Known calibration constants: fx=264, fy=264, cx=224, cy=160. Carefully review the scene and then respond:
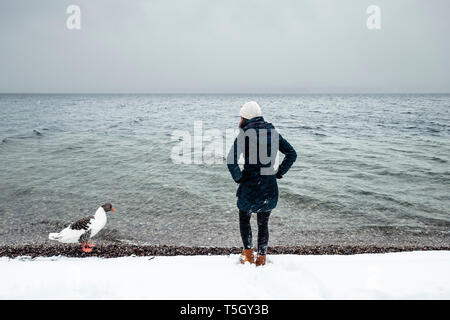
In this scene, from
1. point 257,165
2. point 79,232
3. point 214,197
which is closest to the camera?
point 257,165

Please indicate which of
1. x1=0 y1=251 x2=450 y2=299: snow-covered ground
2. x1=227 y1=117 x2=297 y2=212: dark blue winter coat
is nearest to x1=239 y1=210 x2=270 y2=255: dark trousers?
x1=227 y1=117 x2=297 y2=212: dark blue winter coat

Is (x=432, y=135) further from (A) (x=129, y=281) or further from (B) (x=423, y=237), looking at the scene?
(A) (x=129, y=281)

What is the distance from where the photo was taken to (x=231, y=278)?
405 cm

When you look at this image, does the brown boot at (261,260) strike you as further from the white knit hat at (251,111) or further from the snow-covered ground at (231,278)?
the white knit hat at (251,111)

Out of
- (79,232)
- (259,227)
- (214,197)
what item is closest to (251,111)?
(259,227)

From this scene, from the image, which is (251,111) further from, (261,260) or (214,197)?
(214,197)

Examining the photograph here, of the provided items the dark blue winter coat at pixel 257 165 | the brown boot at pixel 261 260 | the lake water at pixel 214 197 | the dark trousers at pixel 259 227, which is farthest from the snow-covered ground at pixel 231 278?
the lake water at pixel 214 197

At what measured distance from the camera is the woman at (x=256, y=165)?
3820 millimetres

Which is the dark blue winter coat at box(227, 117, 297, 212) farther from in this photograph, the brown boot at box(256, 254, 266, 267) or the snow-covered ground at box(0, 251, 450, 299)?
the snow-covered ground at box(0, 251, 450, 299)

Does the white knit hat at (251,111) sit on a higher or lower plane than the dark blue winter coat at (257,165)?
higher

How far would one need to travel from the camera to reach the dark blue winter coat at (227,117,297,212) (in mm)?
3822

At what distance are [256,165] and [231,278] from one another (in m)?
1.78
